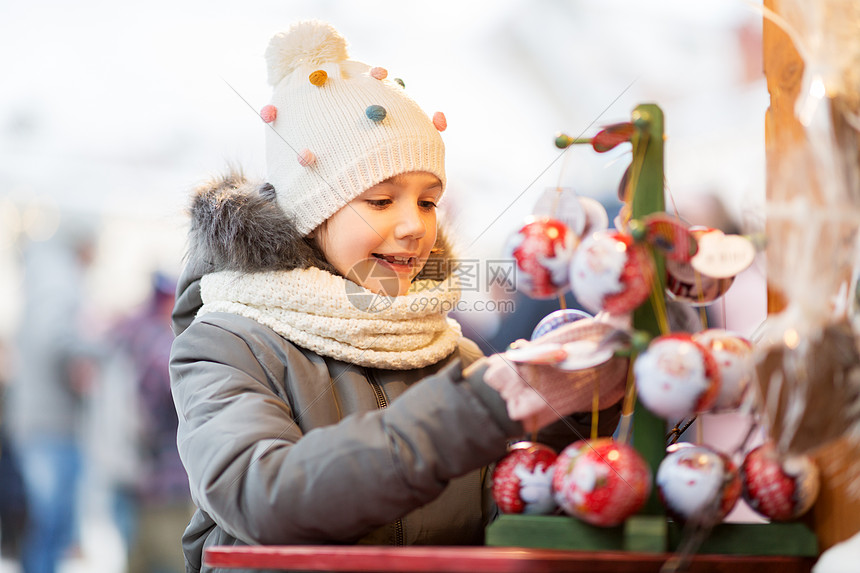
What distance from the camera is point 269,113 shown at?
1.25 metres

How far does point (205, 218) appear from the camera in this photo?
3.94 ft

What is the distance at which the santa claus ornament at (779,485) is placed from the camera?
739mm

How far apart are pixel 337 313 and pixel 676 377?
1.84ft

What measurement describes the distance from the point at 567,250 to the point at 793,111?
0.87ft

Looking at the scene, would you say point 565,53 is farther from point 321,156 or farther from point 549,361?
point 549,361

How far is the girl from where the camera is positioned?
759 millimetres

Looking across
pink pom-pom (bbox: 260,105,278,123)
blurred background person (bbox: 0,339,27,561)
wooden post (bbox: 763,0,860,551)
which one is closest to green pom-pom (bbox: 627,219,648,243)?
wooden post (bbox: 763,0,860,551)

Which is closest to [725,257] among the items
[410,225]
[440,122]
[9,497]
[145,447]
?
[410,225]

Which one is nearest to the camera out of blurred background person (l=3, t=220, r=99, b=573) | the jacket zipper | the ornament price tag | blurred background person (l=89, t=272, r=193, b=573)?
the ornament price tag

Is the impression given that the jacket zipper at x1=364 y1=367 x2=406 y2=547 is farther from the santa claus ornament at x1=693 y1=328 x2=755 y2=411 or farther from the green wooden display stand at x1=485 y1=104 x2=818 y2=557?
the santa claus ornament at x1=693 y1=328 x2=755 y2=411

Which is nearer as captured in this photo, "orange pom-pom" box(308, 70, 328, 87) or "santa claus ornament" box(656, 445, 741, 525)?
"santa claus ornament" box(656, 445, 741, 525)

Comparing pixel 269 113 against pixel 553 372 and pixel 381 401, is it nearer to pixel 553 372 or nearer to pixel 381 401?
pixel 381 401

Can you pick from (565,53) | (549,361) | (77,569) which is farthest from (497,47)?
(77,569)

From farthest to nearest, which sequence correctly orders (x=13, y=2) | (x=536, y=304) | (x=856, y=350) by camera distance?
(x=13, y=2), (x=536, y=304), (x=856, y=350)
